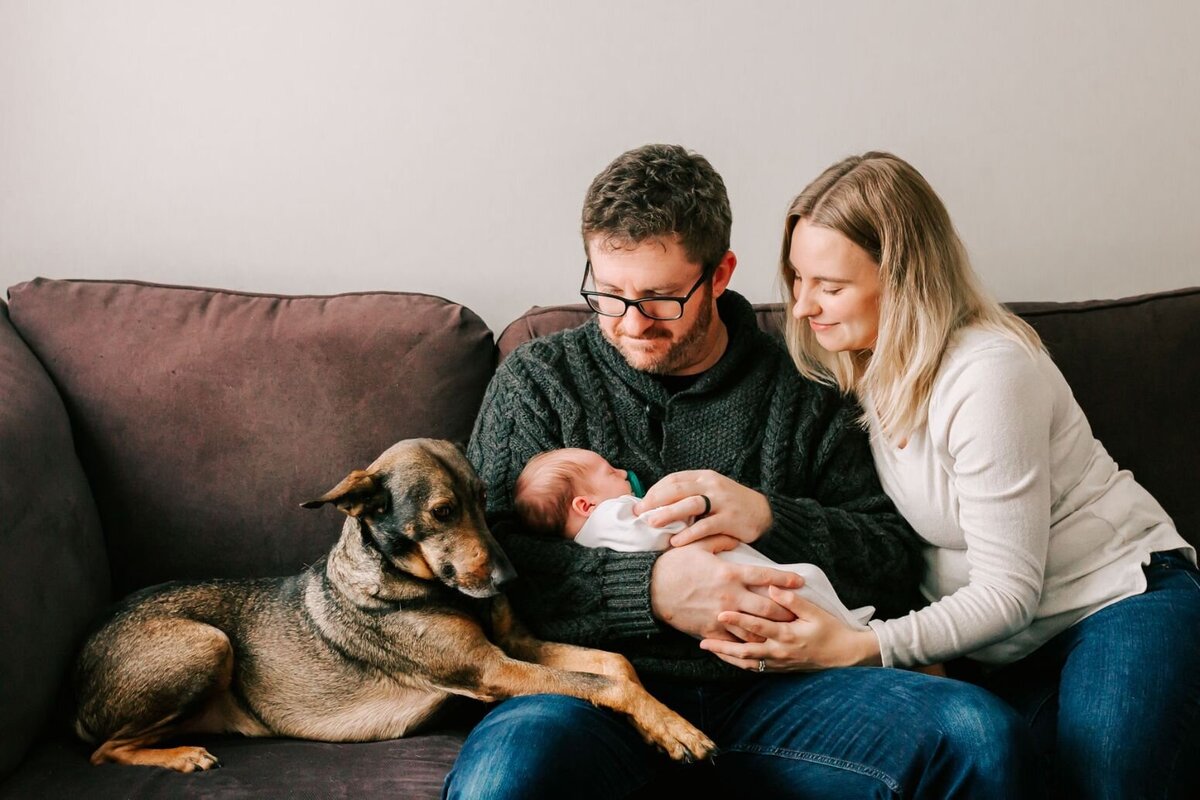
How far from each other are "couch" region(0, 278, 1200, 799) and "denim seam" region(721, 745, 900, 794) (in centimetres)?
57

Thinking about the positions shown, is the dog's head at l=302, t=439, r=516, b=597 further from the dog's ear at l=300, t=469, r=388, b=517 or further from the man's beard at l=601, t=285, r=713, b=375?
the man's beard at l=601, t=285, r=713, b=375

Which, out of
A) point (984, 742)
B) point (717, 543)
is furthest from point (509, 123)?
point (984, 742)

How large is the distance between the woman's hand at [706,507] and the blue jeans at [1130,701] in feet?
1.91

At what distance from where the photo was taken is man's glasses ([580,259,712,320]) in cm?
196

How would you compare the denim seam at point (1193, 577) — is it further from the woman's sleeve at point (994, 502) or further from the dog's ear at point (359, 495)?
the dog's ear at point (359, 495)

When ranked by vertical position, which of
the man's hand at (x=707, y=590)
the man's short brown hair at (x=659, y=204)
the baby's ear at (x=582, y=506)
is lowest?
the man's hand at (x=707, y=590)

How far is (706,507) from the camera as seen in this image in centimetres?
185

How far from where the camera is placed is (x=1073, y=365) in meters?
2.30

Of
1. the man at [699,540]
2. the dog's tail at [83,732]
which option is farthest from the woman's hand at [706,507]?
the dog's tail at [83,732]

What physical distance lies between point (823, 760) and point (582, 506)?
62cm

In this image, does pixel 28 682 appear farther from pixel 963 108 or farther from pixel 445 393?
pixel 963 108

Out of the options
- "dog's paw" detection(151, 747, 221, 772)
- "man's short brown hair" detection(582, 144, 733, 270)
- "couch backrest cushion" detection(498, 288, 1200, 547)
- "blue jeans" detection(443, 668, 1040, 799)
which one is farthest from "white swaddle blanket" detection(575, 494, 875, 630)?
"dog's paw" detection(151, 747, 221, 772)

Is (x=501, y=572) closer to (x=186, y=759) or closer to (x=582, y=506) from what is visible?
(x=582, y=506)

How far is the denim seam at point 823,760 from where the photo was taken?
1.55 meters
